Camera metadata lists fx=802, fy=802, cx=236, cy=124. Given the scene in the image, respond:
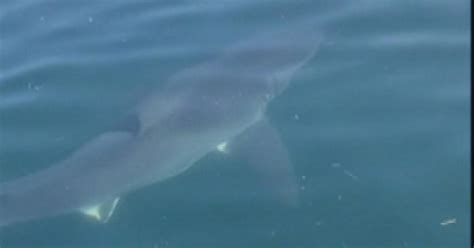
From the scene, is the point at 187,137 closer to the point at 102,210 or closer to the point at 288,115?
the point at 288,115

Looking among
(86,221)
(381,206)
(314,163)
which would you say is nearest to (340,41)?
(314,163)

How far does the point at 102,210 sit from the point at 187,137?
1.19 meters

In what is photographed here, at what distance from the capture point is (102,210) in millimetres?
6676

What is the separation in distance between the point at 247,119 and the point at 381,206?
2.10 meters

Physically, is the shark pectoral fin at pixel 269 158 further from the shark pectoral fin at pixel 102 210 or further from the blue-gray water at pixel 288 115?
the shark pectoral fin at pixel 102 210

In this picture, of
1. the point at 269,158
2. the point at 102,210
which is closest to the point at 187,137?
the point at 269,158

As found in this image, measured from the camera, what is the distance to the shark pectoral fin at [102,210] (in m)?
6.59

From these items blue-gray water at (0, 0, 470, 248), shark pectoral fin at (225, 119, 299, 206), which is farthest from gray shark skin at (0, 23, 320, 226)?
blue-gray water at (0, 0, 470, 248)

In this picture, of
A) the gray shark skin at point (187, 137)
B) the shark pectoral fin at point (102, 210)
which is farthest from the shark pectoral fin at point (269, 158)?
the shark pectoral fin at point (102, 210)

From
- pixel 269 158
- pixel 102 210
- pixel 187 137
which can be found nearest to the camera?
pixel 102 210

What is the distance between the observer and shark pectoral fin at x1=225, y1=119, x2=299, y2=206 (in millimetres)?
6430

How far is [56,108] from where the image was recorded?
796cm

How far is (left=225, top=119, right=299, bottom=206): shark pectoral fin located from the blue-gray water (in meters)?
0.09

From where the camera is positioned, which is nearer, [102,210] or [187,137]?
[102,210]
